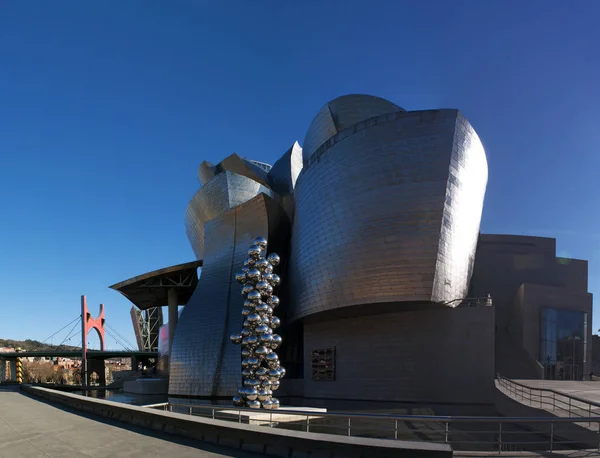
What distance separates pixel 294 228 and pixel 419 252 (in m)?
9.11

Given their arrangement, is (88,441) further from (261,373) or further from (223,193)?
(223,193)

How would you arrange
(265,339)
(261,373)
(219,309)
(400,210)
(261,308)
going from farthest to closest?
(219,309)
(400,210)
(261,308)
(265,339)
(261,373)

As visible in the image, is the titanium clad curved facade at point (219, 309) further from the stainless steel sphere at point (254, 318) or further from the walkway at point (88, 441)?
the walkway at point (88, 441)

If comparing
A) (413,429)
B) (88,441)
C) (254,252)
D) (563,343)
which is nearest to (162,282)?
(254,252)

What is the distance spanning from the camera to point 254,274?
14391 millimetres

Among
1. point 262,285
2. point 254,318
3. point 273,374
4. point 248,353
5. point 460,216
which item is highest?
point 460,216

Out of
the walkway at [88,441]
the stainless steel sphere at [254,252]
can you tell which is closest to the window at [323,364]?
the stainless steel sphere at [254,252]

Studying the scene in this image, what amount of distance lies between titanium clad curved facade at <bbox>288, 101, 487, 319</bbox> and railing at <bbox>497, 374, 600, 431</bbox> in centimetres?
436

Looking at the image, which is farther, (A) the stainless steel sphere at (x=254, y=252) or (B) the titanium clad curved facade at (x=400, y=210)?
(B) the titanium clad curved facade at (x=400, y=210)

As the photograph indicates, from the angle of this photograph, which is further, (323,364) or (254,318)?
(323,364)

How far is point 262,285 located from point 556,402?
10399mm

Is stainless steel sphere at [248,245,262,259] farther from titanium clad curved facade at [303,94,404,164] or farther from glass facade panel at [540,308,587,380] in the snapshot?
glass facade panel at [540,308,587,380]

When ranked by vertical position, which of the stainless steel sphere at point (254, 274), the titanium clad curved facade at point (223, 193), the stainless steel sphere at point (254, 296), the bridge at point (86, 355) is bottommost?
the bridge at point (86, 355)

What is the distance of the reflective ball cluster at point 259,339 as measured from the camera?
43.1 feet
